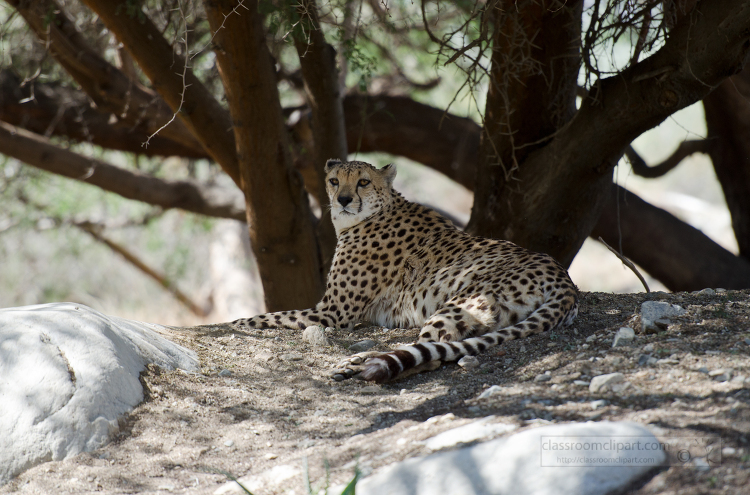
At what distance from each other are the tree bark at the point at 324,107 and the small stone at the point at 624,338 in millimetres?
2891

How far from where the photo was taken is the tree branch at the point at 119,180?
23.2 feet

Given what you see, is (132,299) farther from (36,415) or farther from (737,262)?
(36,415)

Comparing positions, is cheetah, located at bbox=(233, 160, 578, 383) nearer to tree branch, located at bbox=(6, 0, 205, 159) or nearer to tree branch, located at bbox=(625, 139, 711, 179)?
tree branch, located at bbox=(6, 0, 205, 159)

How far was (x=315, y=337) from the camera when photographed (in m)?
3.96

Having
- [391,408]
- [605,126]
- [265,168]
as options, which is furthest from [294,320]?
[605,126]

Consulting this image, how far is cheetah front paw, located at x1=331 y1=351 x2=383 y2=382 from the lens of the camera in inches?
130

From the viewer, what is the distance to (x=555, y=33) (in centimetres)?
474

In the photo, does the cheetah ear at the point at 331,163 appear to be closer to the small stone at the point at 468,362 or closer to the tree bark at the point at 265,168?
the tree bark at the point at 265,168

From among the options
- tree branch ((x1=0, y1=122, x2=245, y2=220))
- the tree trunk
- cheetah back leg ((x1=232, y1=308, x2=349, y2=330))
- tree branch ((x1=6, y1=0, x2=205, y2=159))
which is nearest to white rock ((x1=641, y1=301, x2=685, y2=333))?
the tree trunk

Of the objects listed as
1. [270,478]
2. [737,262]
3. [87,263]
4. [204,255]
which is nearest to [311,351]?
[270,478]

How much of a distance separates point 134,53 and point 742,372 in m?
4.33

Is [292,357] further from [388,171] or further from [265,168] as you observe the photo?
[265,168]

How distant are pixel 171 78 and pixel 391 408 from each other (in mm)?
3304

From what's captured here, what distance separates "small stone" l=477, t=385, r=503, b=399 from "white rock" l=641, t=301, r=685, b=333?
881 millimetres
